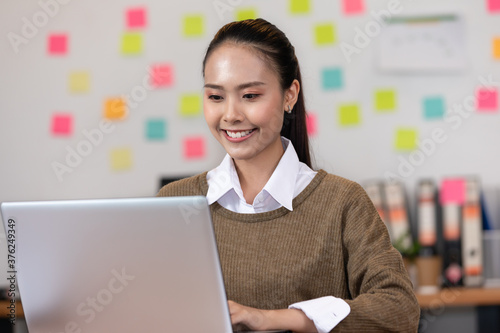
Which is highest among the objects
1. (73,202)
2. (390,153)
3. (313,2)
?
(313,2)

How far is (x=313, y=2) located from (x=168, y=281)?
2255 millimetres

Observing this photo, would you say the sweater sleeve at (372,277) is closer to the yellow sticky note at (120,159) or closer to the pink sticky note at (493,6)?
the yellow sticky note at (120,159)

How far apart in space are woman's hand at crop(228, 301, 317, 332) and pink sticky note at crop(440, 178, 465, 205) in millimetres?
1777

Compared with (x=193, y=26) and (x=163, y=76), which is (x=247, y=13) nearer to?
(x=193, y=26)

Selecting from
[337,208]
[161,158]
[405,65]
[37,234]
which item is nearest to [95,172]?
[161,158]

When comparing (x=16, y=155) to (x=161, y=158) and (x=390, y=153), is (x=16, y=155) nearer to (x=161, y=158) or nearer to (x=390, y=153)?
(x=161, y=158)

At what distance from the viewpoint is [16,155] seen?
298cm

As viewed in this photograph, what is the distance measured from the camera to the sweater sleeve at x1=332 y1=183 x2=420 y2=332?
107cm

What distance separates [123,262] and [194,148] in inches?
81.9

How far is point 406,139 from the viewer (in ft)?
9.37

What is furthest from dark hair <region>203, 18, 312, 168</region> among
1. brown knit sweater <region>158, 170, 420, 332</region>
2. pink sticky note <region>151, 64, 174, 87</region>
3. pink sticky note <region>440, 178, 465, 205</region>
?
pink sticky note <region>151, 64, 174, 87</region>

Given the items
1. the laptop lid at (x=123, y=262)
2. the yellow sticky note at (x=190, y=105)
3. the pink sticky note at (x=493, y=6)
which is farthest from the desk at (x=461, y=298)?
the laptop lid at (x=123, y=262)

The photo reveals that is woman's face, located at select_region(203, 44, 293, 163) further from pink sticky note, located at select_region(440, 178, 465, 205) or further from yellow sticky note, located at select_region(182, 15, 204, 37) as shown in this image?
yellow sticky note, located at select_region(182, 15, 204, 37)

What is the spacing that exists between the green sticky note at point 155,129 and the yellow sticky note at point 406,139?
1.00 metres
